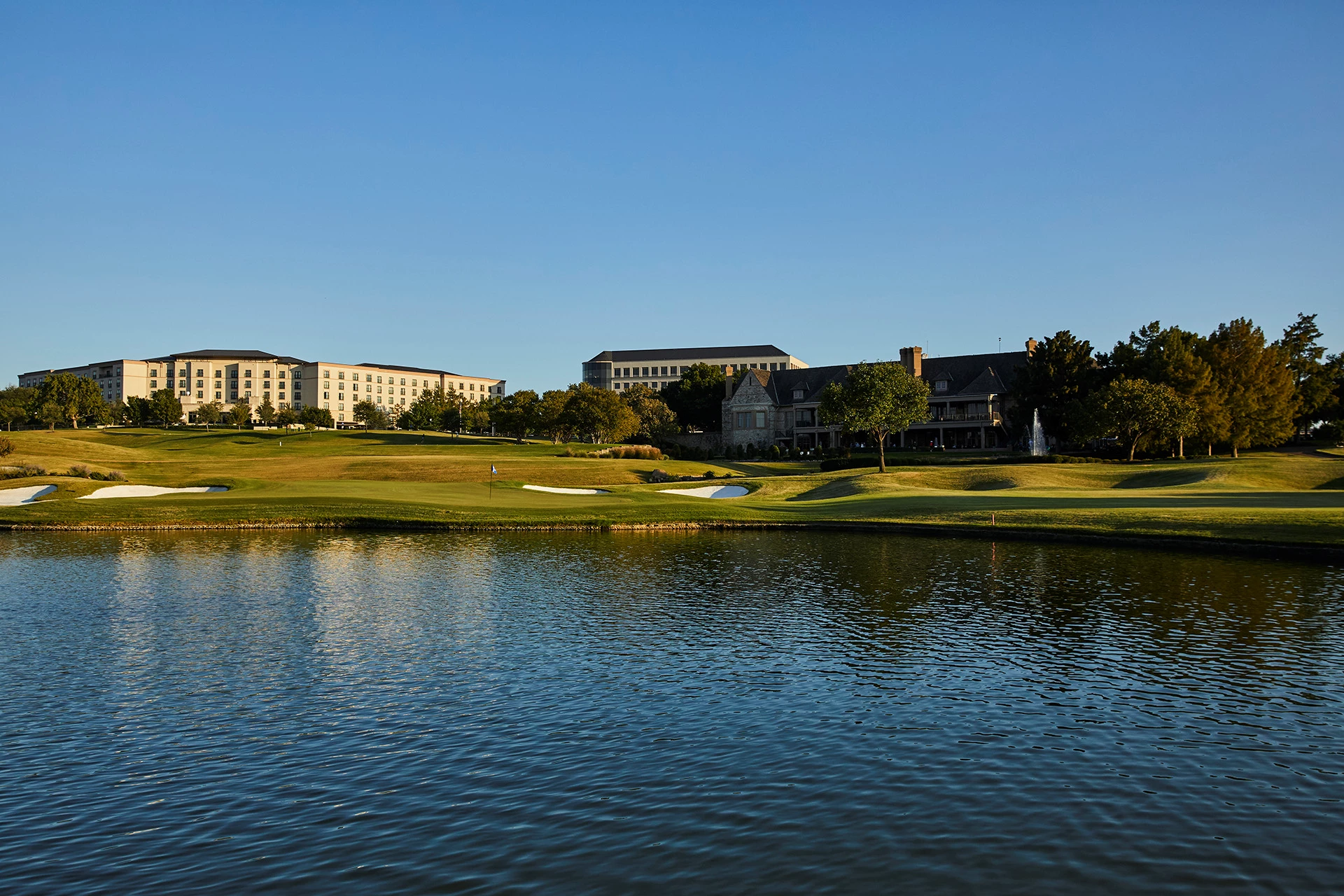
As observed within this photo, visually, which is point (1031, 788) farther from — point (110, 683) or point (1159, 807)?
point (110, 683)

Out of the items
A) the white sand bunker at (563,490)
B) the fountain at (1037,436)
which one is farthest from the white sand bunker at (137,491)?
→ the fountain at (1037,436)

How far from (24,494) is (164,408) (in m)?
127

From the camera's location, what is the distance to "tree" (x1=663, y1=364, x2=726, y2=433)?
122m

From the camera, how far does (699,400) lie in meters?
123

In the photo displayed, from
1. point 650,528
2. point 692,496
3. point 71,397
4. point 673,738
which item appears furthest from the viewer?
point 71,397

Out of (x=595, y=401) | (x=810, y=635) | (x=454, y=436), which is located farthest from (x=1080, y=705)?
(x=454, y=436)

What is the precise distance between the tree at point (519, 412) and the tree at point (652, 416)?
12.5m

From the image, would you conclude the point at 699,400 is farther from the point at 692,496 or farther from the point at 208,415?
the point at 208,415

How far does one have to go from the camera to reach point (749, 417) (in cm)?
11181

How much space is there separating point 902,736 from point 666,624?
8749 millimetres

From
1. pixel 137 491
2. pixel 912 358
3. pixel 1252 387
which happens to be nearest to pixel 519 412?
pixel 912 358

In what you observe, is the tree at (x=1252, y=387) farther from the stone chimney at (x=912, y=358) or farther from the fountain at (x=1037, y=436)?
the stone chimney at (x=912, y=358)

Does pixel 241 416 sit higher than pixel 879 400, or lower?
higher

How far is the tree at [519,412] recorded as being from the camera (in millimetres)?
118688
